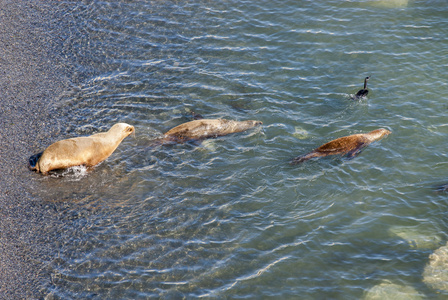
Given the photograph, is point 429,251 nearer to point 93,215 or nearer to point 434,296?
point 434,296

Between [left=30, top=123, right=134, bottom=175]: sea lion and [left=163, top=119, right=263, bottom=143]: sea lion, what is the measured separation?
4.88 feet

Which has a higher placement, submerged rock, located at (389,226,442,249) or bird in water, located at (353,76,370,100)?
bird in water, located at (353,76,370,100)

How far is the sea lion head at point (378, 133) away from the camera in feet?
39.3

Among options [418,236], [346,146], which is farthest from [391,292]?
[346,146]

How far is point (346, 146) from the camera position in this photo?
11.6 meters

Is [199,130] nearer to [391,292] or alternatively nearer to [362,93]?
[362,93]

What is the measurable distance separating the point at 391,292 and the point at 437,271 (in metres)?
1.16

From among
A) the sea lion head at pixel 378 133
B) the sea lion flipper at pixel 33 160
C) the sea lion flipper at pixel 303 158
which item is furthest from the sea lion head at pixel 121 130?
the sea lion head at pixel 378 133

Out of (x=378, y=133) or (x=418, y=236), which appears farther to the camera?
(x=378, y=133)

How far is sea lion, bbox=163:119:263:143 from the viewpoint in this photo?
1224 centimetres

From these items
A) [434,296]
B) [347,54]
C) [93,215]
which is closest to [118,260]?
[93,215]

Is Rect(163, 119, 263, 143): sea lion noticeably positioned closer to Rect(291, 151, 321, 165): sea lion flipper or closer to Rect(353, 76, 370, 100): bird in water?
Rect(291, 151, 321, 165): sea lion flipper

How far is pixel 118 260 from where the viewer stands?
891cm

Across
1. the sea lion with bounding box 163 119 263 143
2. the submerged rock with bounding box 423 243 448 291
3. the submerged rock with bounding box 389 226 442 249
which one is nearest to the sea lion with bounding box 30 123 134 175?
the sea lion with bounding box 163 119 263 143
